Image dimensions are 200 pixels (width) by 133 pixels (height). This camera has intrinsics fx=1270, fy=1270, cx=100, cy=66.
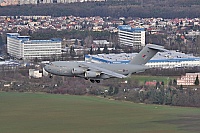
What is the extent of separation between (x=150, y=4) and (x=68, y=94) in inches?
1366

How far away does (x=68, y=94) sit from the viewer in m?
38.8

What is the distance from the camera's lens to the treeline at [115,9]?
227 ft

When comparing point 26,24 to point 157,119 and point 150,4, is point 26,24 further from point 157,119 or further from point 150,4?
point 157,119

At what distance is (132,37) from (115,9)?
1703 centimetres

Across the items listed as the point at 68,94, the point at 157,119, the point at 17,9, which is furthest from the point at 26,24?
the point at 157,119

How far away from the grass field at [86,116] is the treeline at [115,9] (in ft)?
102

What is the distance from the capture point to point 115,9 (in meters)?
70.7

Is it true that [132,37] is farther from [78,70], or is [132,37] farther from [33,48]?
[78,70]

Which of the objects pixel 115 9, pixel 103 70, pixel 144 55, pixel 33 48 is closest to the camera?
pixel 103 70

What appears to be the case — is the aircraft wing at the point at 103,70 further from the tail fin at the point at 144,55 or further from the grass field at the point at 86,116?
the grass field at the point at 86,116

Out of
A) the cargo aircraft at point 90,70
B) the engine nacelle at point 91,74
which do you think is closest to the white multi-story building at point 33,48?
the cargo aircraft at point 90,70

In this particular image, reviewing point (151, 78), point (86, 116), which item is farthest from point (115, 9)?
point (86, 116)

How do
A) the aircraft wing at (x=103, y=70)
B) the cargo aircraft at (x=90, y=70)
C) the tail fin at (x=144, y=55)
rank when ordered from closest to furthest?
the aircraft wing at (x=103, y=70)
the cargo aircraft at (x=90, y=70)
the tail fin at (x=144, y=55)

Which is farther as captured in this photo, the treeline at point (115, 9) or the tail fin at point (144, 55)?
the treeline at point (115, 9)
